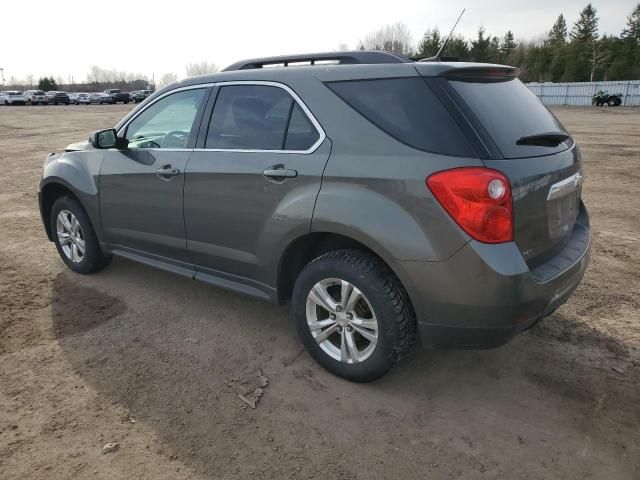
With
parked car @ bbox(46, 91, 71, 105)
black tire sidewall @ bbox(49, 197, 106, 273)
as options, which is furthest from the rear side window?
parked car @ bbox(46, 91, 71, 105)

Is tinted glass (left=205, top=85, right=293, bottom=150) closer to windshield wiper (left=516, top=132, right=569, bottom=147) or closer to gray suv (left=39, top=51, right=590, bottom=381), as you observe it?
gray suv (left=39, top=51, right=590, bottom=381)

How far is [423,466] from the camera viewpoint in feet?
7.98

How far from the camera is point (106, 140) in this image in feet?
13.5

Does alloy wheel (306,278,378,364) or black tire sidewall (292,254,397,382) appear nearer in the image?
black tire sidewall (292,254,397,382)

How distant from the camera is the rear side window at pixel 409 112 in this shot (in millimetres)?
2570

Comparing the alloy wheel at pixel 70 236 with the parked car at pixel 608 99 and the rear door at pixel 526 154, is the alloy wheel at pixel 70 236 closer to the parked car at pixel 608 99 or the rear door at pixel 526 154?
the rear door at pixel 526 154

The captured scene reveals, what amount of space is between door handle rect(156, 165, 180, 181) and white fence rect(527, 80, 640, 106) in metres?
45.9

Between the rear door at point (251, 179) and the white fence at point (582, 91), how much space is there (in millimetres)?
45854

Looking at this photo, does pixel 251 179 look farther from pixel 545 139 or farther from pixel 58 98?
pixel 58 98

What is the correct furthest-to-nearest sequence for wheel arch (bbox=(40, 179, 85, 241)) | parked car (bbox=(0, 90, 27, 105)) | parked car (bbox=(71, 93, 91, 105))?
parked car (bbox=(71, 93, 91, 105))
parked car (bbox=(0, 90, 27, 105))
wheel arch (bbox=(40, 179, 85, 241))

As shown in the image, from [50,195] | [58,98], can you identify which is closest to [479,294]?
[50,195]

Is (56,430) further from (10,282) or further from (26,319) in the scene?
(10,282)

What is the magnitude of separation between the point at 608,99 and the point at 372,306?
156 ft

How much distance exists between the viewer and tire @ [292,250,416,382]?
9.22ft
